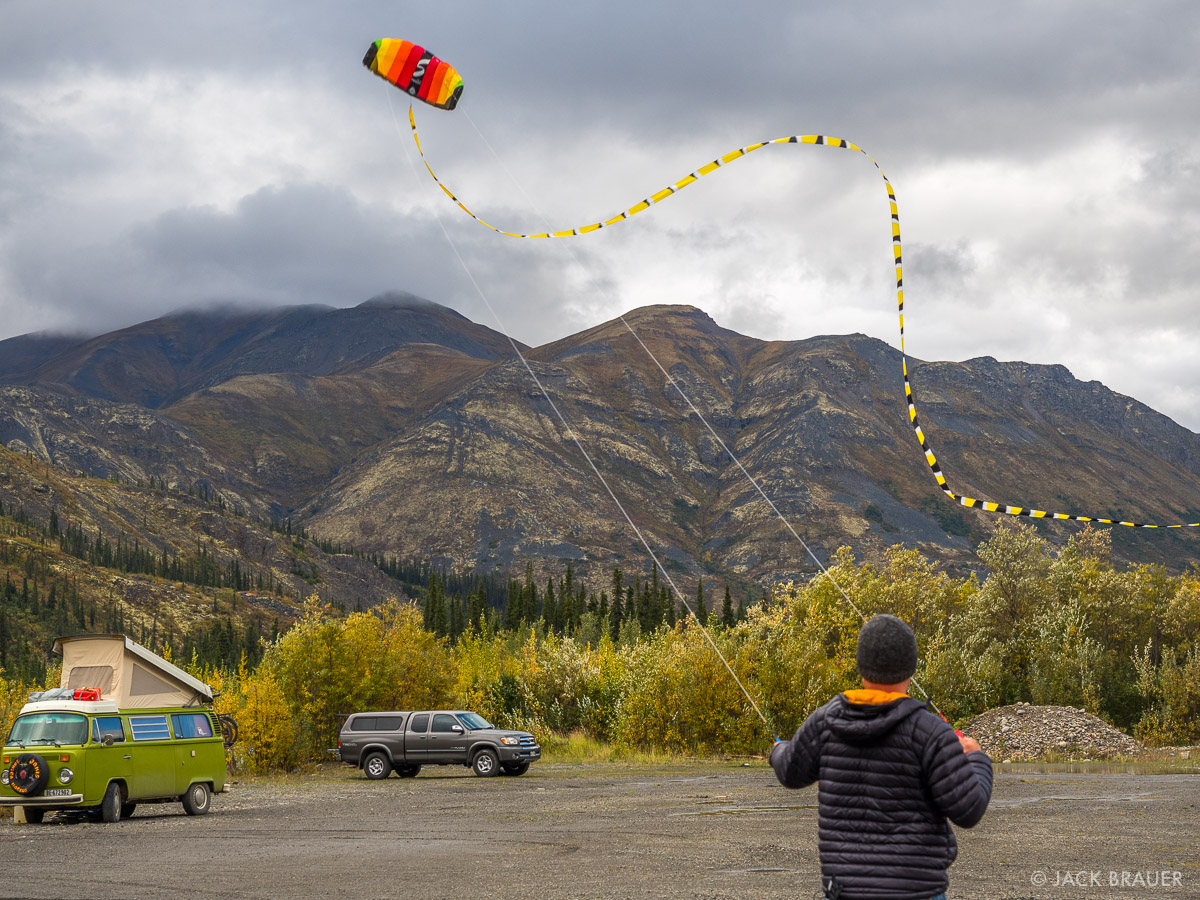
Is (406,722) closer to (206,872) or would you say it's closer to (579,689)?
(579,689)

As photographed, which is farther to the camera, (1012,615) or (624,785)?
(1012,615)

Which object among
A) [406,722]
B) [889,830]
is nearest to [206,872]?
[889,830]

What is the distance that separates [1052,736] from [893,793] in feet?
115

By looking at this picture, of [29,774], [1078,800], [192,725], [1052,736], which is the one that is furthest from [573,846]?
[1052,736]

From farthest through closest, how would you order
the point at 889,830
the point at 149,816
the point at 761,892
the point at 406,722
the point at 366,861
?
the point at 406,722, the point at 149,816, the point at 366,861, the point at 761,892, the point at 889,830

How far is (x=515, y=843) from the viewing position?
1611cm

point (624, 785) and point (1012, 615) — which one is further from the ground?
point (1012, 615)

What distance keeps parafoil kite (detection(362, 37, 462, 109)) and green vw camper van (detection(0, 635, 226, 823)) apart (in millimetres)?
12155

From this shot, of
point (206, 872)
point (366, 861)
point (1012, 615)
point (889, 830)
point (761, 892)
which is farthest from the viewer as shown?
point (1012, 615)

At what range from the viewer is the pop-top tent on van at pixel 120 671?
25484mm

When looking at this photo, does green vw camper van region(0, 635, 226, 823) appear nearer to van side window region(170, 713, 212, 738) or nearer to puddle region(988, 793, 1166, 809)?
van side window region(170, 713, 212, 738)

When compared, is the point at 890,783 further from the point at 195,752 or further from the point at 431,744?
the point at 431,744

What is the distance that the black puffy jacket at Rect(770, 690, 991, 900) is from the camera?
467cm

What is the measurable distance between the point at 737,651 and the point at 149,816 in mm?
21111
